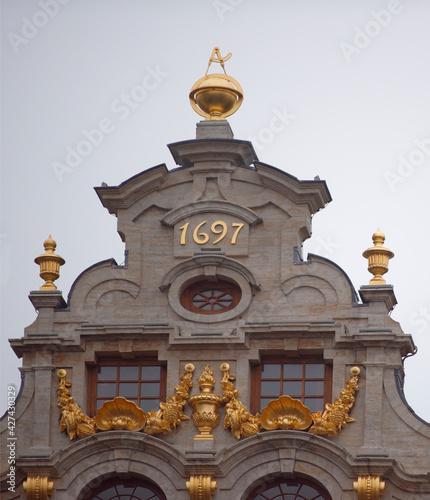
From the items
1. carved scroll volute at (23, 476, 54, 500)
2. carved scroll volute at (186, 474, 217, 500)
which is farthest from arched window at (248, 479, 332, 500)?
carved scroll volute at (23, 476, 54, 500)

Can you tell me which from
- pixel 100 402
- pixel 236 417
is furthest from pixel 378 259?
pixel 100 402

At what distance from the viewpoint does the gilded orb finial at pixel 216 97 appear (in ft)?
162

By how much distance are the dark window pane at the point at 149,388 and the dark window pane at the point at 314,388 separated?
3.10 m

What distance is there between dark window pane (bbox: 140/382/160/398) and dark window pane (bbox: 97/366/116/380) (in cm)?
67

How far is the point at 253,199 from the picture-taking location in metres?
48.2

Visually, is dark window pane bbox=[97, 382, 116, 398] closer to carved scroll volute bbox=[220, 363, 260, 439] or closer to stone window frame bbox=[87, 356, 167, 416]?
stone window frame bbox=[87, 356, 167, 416]

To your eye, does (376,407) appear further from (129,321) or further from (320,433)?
(129,321)

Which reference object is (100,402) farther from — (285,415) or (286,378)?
(285,415)

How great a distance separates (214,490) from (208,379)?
234 centimetres

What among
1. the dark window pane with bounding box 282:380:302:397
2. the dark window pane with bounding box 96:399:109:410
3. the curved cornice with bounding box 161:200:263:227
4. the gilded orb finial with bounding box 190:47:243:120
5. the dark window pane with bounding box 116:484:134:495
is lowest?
the dark window pane with bounding box 116:484:134:495

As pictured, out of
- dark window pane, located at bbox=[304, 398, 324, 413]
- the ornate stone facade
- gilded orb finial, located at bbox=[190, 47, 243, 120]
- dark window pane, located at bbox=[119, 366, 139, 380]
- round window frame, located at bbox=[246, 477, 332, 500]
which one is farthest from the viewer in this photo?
gilded orb finial, located at bbox=[190, 47, 243, 120]

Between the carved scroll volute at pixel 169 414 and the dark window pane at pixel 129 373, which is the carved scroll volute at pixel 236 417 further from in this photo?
the dark window pane at pixel 129 373

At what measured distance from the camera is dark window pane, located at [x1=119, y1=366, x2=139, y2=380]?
47.7 meters

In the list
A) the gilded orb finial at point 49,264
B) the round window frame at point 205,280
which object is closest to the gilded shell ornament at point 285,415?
the round window frame at point 205,280
